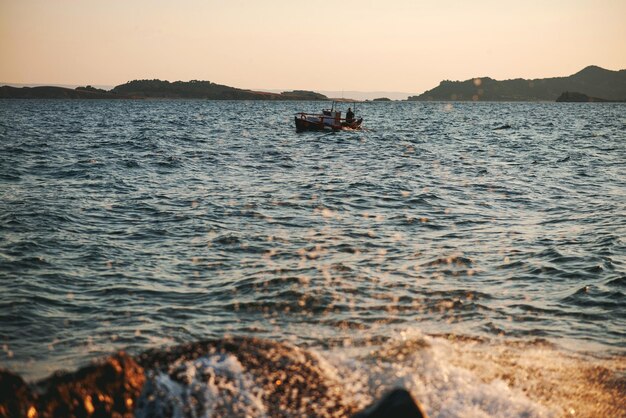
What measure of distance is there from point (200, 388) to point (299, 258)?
6883mm

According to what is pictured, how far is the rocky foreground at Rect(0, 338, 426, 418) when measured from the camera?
5586mm

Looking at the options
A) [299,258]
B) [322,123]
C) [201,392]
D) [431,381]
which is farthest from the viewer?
[322,123]

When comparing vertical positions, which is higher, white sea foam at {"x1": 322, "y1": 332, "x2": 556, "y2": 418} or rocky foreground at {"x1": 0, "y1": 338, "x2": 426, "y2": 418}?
rocky foreground at {"x1": 0, "y1": 338, "x2": 426, "y2": 418}

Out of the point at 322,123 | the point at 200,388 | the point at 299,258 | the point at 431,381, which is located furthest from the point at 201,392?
the point at 322,123

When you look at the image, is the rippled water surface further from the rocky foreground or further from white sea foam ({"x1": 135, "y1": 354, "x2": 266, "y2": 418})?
white sea foam ({"x1": 135, "y1": 354, "x2": 266, "y2": 418})

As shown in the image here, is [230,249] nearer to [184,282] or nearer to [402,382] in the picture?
[184,282]

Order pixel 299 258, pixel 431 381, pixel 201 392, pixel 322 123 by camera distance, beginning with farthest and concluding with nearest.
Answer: pixel 322 123 < pixel 299 258 < pixel 431 381 < pixel 201 392

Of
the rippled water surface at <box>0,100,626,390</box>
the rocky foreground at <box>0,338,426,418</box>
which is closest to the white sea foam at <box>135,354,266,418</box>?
the rocky foreground at <box>0,338,426,418</box>

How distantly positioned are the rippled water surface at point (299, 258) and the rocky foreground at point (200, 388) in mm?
1499

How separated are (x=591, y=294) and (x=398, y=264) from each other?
3809 mm

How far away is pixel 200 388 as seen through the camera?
21.4 feet

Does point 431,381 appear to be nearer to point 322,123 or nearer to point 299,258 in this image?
point 299,258

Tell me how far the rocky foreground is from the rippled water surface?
59.0 inches

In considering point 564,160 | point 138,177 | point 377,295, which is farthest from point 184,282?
point 564,160
